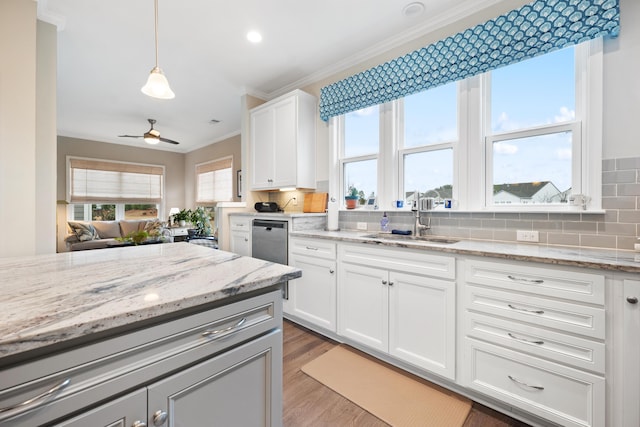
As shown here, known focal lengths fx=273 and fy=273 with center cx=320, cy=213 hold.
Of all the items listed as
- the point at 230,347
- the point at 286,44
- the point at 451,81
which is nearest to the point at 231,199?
the point at 286,44

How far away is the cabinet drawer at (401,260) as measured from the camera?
178 centimetres

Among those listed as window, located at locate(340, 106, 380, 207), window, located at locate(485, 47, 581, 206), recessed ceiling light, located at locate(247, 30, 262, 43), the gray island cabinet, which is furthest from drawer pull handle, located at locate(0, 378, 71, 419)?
recessed ceiling light, located at locate(247, 30, 262, 43)

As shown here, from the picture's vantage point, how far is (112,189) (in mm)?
6574

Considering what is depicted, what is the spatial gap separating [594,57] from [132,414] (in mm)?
2853

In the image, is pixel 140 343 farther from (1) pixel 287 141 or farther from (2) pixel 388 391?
(1) pixel 287 141

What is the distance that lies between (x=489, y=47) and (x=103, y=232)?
725 centimetres

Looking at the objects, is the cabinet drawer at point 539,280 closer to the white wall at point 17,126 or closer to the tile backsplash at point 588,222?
the tile backsplash at point 588,222

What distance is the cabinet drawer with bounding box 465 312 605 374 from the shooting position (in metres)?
1.33

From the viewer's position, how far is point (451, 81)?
7.27ft

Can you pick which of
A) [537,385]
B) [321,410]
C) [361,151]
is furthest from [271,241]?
[537,385]

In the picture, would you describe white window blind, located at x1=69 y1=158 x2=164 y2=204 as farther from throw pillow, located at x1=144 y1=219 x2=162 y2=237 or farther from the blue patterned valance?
the blue patterned valance

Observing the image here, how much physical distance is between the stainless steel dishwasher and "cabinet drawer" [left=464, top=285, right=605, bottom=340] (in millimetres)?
1732

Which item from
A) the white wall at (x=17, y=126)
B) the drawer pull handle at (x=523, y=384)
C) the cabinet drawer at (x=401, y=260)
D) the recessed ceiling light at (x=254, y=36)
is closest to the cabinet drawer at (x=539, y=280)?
the cabinet drawer at (x=401, y=260)

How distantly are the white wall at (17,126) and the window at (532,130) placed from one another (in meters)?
3.43
